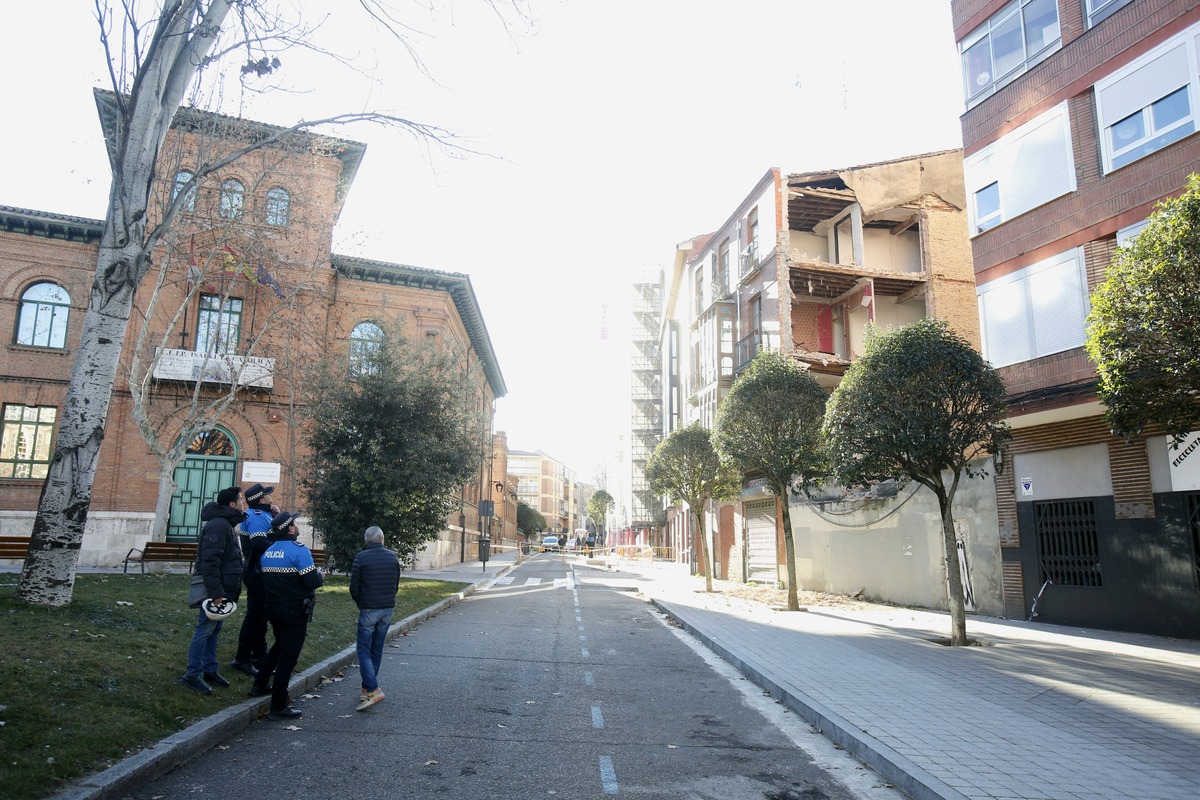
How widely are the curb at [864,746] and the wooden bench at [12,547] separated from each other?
14.6 meters

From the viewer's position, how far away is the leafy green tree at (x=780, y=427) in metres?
16.8

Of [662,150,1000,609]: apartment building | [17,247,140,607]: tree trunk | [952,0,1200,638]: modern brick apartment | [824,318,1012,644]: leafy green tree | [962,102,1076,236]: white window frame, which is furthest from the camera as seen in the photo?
[662,150,1000,609]: apartment building

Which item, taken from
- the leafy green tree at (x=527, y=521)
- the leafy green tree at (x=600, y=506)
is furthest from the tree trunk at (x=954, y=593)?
the leafy green tree at (x=527, y=521)

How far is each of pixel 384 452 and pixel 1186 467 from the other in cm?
1547

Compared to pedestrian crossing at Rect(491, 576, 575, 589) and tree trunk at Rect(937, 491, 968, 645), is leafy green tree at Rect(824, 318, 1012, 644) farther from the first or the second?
pedestrian crossing at Rect(491, 576, 575, 589)

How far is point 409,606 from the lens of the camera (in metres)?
15.0

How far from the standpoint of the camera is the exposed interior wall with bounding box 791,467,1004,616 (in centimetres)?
1584

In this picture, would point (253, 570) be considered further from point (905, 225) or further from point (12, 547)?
point (905, 225)

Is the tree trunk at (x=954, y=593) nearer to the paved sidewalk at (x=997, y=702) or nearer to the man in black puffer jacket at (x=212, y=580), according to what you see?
the paved sidewalk at (x=997, y=702)

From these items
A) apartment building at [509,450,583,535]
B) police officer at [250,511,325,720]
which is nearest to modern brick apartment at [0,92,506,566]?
police officer at [250,511,325,720]

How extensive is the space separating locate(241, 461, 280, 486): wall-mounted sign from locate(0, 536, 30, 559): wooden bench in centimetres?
1017

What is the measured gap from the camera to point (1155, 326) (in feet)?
28.4

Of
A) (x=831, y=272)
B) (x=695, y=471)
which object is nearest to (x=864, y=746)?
(x=695, y=471)

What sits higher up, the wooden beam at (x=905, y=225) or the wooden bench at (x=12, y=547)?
the wooden beam at (x=905, y=225)
